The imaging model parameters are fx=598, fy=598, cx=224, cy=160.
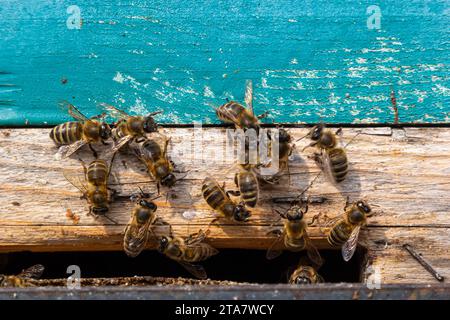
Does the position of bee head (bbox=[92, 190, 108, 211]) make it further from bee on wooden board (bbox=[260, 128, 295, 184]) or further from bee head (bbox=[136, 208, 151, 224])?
bee on wooden board (bbox=[260, 128, 295, 184])

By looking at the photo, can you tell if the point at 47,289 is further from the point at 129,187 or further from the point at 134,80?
the point at 134,80

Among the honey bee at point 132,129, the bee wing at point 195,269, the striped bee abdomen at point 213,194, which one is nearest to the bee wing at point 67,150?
the honey bee at point 132,129

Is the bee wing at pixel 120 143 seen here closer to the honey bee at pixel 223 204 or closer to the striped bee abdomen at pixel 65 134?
the striped bee abdomen at pixel 65 134

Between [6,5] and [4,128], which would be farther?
[6,5]

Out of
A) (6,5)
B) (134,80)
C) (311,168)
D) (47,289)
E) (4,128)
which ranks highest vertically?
(6,5)

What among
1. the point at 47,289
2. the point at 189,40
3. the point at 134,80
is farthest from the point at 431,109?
the point at 47,289

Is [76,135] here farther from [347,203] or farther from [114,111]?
[347,203]
